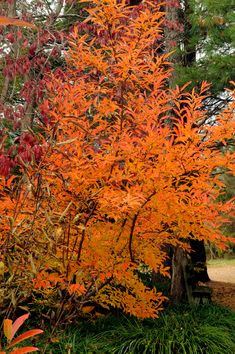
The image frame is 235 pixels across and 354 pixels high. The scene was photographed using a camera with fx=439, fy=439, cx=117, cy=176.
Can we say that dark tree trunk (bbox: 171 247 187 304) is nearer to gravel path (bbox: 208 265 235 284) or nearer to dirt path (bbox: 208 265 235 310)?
dirt path (bbox: 208 265 235 310)

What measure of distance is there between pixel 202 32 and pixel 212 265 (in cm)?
1597

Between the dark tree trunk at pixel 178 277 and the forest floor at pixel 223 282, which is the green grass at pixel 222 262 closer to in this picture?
the forest floor at pixel 223 282

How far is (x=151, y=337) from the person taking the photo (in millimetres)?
4746

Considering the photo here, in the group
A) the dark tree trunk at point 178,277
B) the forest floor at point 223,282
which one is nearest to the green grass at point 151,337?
the dark tree trunk at point 178,277

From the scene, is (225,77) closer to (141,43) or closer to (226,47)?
(226,47)

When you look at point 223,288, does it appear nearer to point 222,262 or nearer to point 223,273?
point 223,273

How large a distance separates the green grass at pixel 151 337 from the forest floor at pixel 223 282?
11.1 ft

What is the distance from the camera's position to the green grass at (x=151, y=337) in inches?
178

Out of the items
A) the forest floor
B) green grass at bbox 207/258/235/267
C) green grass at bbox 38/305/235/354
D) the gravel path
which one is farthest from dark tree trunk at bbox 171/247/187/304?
green grass at bbox 207/258/235/267

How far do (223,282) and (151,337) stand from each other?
8.58m

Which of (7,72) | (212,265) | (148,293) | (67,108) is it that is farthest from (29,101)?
(212,265)

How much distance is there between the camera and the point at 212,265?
2191 cm

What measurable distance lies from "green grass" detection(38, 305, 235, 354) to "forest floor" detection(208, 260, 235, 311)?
11.1 feet

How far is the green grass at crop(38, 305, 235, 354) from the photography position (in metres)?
4.52
